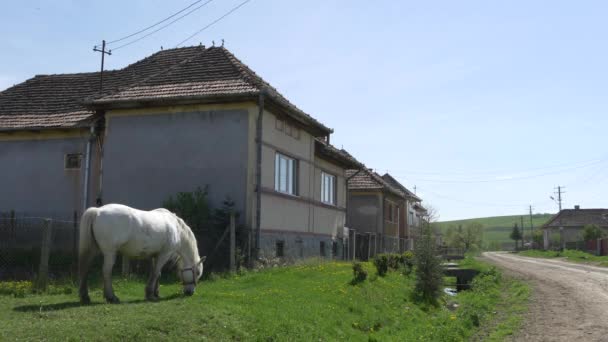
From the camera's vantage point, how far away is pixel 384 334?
1174 centimetres

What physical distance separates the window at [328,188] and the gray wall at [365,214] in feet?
36.0

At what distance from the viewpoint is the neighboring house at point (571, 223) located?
81688mm

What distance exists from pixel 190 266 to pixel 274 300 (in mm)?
1868

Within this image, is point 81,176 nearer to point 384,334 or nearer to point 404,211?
point 384,334

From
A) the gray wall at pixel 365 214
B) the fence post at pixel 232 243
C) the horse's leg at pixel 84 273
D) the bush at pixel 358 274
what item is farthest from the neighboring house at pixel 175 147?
the gray wall at pixel 365 214

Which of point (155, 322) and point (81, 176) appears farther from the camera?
point (81, 176)

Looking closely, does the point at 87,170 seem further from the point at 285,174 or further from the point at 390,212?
the point at 390,212

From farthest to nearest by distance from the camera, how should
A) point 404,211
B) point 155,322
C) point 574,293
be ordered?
point 404,211
point 574,293
point 155,322

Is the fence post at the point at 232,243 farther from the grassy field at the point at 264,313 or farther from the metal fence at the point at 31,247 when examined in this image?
the metal fence at the point at 31,247

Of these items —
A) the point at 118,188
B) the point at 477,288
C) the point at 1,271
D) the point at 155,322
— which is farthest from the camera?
the point at 477,288

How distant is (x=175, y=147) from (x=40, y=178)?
528 centimetres

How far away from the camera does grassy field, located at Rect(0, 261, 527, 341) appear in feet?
26.2

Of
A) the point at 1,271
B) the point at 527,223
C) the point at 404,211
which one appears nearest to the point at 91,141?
the point at 1,271

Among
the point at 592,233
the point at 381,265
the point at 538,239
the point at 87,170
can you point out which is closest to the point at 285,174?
the point at 381,265
